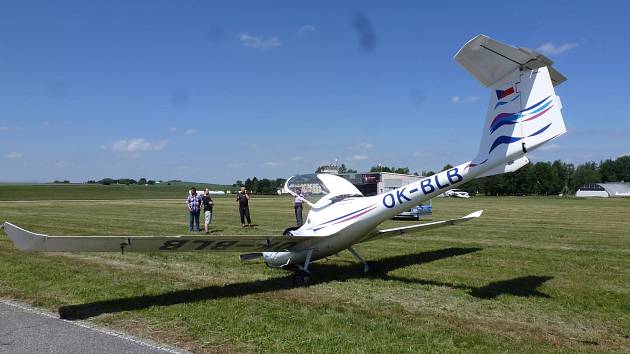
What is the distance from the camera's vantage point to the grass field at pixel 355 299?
5672mm

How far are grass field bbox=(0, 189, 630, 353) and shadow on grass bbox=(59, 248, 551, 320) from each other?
25mm

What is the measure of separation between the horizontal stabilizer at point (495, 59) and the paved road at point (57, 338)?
5.43m

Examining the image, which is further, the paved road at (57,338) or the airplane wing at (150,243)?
the airplane wing at (150,243)

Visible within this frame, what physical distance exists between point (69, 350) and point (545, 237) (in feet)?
51.9

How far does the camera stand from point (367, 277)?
31.5 ft

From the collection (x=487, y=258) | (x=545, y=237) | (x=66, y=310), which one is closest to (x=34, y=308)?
(x=66, y=310)

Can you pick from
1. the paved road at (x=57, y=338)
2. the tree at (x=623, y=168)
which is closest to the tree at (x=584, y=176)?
the tree at (x=623, y=168)

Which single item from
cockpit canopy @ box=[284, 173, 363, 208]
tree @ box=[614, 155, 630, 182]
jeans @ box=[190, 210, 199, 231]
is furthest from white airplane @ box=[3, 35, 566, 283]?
tree @ box=[614, 155, 630, 182]

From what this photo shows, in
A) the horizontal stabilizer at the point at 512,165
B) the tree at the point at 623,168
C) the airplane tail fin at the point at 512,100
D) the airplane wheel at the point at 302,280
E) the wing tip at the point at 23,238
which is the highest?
the tree at the point at 623,168

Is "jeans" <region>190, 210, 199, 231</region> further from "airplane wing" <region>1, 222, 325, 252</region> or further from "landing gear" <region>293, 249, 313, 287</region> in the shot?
"landing gear" <region>293, 249, 313, 287</region>

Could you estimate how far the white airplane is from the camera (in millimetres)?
6672

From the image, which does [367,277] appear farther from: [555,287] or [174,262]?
[174,262]

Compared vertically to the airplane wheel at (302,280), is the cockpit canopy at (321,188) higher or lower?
higher

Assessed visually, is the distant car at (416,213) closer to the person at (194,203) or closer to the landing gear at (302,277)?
the person at (194,203)
